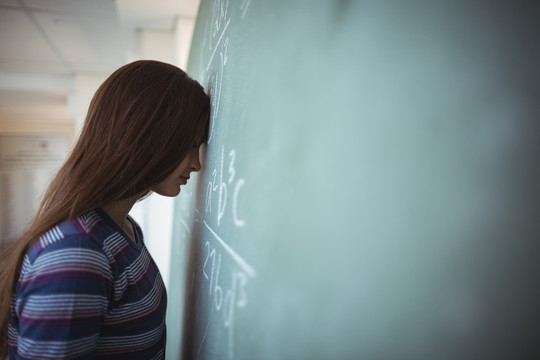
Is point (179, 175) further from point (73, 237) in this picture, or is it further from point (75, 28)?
point (75, 28)

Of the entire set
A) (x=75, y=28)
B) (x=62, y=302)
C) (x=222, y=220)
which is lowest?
(x=62, y=302)

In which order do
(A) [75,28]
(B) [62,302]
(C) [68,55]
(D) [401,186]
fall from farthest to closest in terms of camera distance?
(C) [68,55] < (A) [75,28] < (B) [62,302] < (D) [401,186]

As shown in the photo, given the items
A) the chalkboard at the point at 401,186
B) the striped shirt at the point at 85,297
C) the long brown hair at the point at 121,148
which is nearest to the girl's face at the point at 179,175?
the long brown hair at the point at 121,148

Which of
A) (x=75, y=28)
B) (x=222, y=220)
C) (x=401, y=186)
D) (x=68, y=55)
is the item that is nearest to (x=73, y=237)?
(x=222, y=220)

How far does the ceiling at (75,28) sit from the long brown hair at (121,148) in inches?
56.2

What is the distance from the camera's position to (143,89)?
564 millimetres

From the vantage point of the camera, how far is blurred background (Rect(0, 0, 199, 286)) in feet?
6.12

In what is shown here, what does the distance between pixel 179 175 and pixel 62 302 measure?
0.31 metres

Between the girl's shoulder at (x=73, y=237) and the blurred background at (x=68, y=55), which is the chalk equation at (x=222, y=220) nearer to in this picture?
the girl's shoulder at (x=73, y=237)

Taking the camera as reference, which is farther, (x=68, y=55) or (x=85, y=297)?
(x=68, y=55)

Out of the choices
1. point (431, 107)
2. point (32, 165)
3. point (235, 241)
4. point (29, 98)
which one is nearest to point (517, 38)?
point (431, 107)

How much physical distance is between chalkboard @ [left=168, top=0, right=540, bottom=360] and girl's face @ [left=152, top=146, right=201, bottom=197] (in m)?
0.38

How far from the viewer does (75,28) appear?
86.2 inches

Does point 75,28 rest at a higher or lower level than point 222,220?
higher
